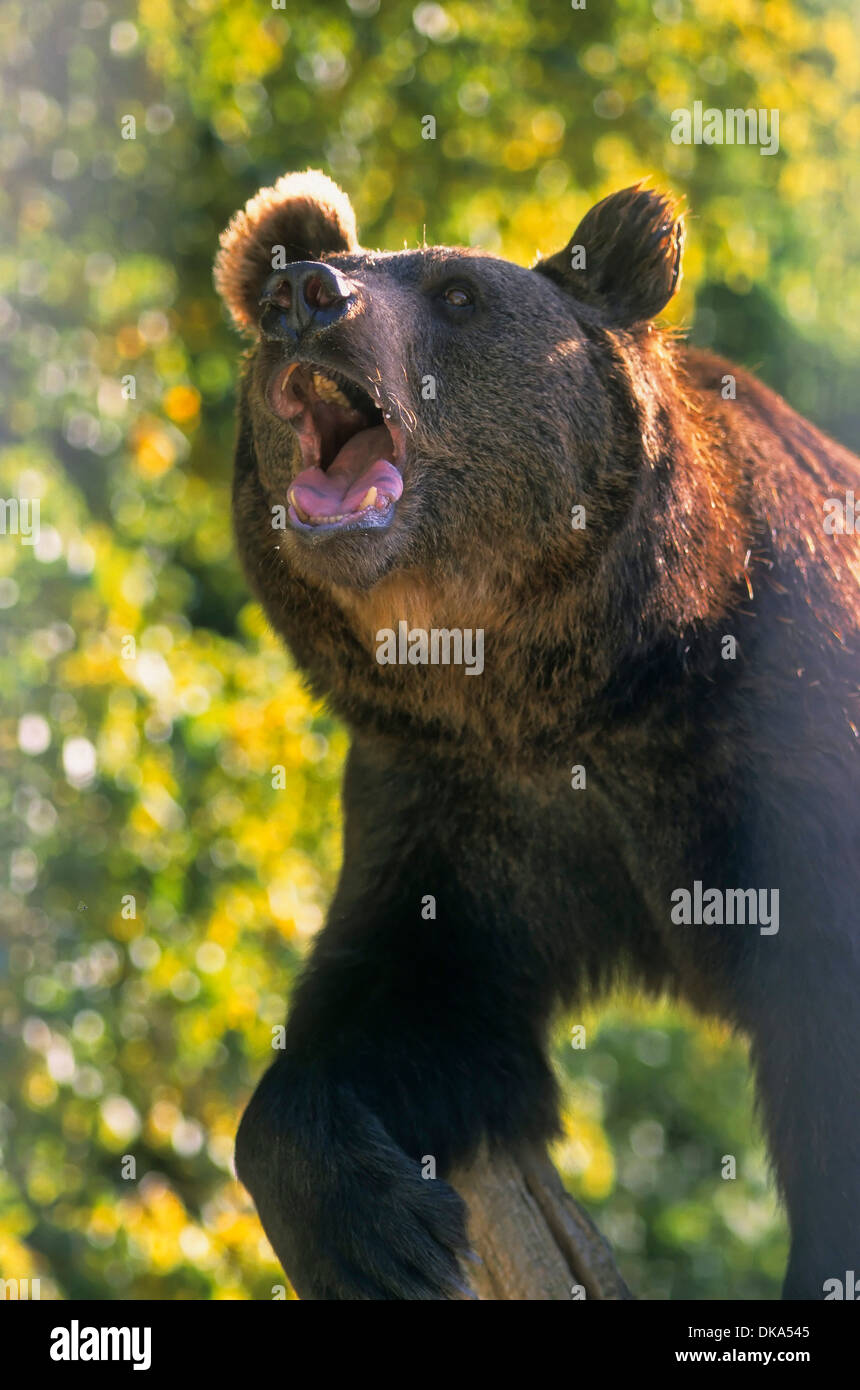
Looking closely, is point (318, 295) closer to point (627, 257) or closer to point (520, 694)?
point (627, 257)

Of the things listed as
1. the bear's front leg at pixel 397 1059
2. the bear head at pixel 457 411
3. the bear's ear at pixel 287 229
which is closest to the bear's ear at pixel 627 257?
the bear head at pixel 457 411

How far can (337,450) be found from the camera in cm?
357

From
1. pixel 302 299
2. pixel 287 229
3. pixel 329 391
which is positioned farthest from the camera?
pixel 287 229

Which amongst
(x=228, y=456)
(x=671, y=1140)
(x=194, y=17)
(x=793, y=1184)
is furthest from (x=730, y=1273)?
(x=194, y=17)

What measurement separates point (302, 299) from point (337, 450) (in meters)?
0.40

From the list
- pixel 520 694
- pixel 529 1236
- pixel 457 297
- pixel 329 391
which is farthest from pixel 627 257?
pixel 529 1236

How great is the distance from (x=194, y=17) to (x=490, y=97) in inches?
46.9

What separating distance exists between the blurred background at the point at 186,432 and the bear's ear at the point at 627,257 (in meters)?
2.07

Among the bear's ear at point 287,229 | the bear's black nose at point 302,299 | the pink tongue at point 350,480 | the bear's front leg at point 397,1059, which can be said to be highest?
the bear's ear at point 287,229

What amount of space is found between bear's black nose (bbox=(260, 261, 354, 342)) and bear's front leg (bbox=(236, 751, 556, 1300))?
1.10 metres

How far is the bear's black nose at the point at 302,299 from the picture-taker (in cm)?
324

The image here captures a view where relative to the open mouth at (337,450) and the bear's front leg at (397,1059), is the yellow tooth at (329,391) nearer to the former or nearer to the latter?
the open mouth at (337,450)

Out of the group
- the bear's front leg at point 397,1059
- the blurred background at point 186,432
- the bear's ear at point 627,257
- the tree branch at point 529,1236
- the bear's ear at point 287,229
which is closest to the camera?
the bear's front leg at point 397,1059
